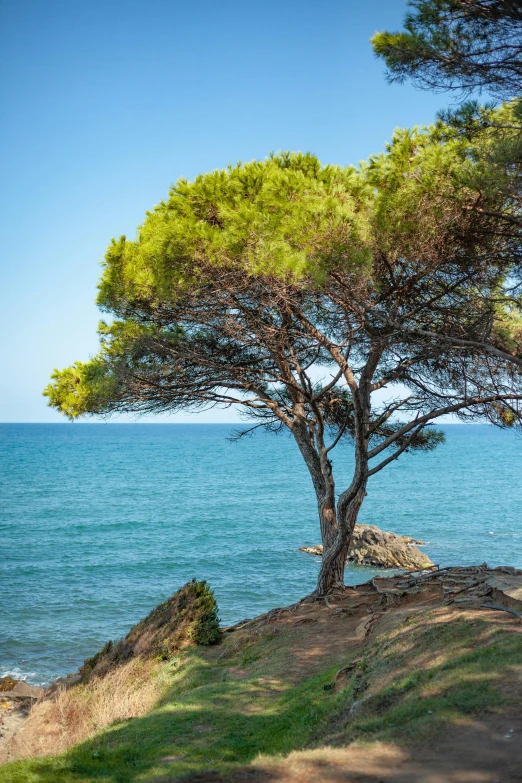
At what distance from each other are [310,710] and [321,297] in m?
5.87

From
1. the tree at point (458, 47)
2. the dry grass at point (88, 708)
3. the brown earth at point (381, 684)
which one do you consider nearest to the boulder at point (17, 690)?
the dry grass at point (88, 708)

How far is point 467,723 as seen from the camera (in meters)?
4.16

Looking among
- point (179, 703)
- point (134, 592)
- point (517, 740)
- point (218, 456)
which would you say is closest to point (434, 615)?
point (179, 703)

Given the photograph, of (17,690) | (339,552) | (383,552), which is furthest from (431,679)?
(383,552)

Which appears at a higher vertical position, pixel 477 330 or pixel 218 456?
pixel 477 330

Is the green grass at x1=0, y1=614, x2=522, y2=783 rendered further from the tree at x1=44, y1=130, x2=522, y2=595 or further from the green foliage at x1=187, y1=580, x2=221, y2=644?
the tree at x1=44, y1=130, x2=522, y2=595

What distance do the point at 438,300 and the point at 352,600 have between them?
5148 millimetres

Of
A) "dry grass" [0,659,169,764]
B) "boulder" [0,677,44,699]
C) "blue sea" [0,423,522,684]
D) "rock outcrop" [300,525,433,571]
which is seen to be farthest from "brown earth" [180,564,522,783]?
"rock outcrop" [300,525,433,571]

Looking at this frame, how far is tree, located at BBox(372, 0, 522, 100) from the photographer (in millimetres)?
7488

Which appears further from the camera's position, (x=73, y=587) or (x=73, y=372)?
(x=73, y=587)

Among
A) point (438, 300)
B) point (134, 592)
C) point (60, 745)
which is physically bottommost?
point (134, 592)

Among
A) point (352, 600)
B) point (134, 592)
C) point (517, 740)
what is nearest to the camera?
point (517, 740)

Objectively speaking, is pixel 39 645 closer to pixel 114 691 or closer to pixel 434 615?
pixel 114 691

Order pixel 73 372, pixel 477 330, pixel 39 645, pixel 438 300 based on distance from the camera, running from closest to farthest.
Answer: pixel 477 330, pixel 438 300, pixel 73 372, pixel 39 645
